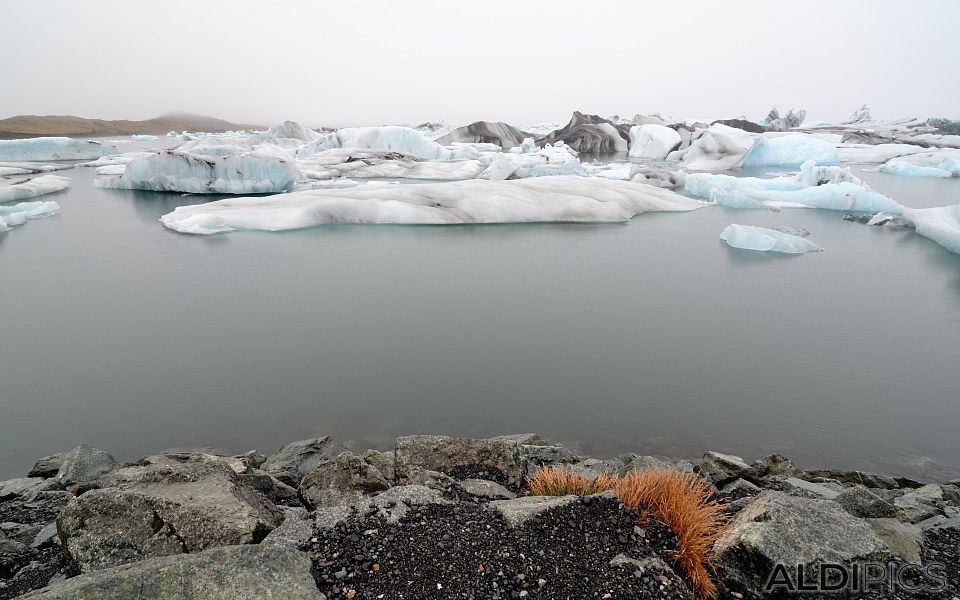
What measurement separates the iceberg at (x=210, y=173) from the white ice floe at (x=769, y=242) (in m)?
14.4

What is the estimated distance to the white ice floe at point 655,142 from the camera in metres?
33.0

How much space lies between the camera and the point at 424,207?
1323 cm

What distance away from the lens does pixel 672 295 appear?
8227 mm

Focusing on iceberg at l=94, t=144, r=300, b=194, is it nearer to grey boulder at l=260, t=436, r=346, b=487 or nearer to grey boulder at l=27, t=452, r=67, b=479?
grey boulder at l=27, t=452, r=67, b=479

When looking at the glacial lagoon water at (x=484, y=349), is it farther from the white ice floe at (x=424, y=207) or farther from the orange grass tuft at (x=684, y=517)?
the orange grass tuft at (x=684, y=517)

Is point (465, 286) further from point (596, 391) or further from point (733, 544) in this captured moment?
point (733, 544)

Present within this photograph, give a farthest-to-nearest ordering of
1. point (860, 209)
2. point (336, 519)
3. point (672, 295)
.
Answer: point (860, 209) → point (672, 295) → point (336, 519)

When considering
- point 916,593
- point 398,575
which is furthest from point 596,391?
point 398,575

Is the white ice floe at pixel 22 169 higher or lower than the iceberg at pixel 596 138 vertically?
lower

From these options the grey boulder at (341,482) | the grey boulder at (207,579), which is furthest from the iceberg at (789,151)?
the grey boulder at (207,579)

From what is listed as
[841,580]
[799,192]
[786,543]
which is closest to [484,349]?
[786,543]

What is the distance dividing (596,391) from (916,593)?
324 cm

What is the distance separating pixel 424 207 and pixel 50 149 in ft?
88.4

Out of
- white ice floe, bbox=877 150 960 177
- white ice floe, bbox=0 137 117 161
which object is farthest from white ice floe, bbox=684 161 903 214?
white ice floe, bbox=0 137 117 161
